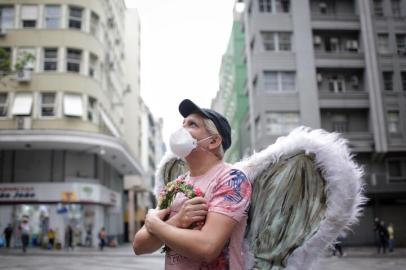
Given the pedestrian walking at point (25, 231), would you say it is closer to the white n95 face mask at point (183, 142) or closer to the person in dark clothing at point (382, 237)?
the person in dark clothing at point (382, 237)

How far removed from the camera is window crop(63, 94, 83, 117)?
28297 mm

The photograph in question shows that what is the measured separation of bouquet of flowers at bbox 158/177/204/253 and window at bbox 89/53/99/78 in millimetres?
29798

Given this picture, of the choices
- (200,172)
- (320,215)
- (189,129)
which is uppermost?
(189,129)

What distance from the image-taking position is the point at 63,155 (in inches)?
1143

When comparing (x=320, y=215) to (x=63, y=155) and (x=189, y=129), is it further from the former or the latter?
(x=63, y=155)

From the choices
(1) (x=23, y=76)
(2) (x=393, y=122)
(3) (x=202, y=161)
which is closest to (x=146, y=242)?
(3) (x=202, y=161)

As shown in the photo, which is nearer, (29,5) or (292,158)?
(292,158)

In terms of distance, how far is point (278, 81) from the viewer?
1281 inches

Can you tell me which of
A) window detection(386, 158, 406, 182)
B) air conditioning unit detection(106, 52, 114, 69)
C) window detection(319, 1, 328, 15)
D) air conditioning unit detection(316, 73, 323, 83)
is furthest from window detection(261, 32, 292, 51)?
air conditioning unit detection(106, 52, 114, 69)

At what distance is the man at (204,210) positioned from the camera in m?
2.04

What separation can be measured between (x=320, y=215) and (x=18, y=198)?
1112 inches

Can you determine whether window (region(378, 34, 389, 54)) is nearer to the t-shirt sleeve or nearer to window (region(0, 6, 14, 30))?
window (region(0, 6, 14, 30))

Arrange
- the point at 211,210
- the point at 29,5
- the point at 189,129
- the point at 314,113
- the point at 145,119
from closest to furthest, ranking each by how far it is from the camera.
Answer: the point at 211,210, the point at 189,129, the point at 29,5, the point at 314,113, the point at 145,119

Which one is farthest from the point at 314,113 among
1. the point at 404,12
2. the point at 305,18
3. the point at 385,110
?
the point at 404,12
